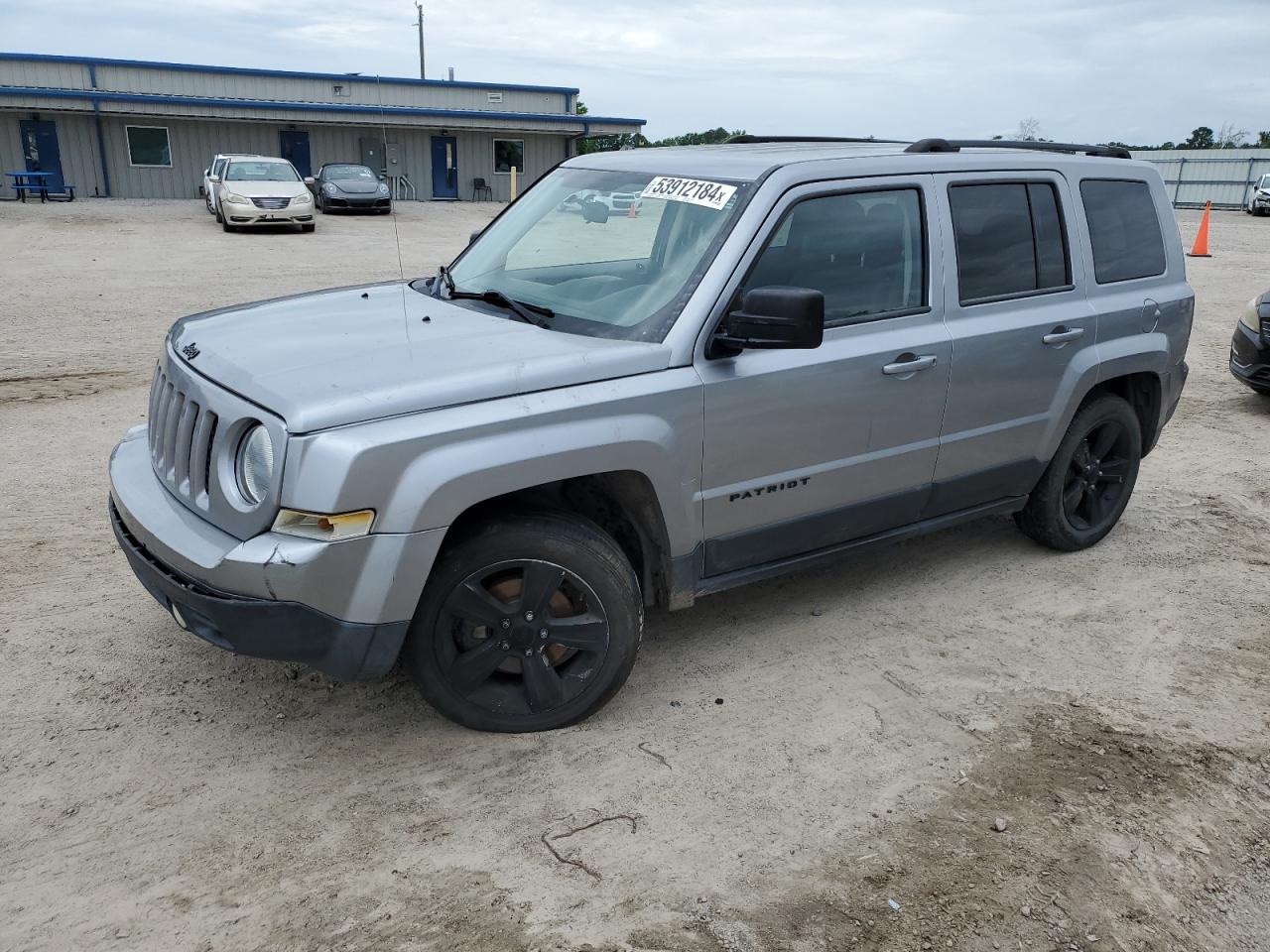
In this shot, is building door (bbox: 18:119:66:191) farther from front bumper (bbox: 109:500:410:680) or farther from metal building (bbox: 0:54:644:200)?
front bumper (bbox: 109:500:410:680)

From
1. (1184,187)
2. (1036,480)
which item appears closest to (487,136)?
(1184,187)

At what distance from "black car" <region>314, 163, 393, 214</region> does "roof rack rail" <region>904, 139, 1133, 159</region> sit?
76.3 feet

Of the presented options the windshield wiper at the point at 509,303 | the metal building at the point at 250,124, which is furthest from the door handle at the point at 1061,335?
the metal building at the point at 250,124

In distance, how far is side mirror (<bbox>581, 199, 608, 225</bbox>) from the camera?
431 centimetres

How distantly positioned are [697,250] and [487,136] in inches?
1417

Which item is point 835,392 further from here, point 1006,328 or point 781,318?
point 1006,328

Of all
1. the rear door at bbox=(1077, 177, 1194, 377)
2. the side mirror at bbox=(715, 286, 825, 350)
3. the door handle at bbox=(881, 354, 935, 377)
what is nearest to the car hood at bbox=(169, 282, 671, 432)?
the side mirror at bbox=(715, 286, 825, 350)

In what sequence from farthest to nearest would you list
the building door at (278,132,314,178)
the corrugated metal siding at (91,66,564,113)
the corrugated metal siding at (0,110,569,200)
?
the building door at (278,132,314,178), the corrugated metal siding at (91,66,564,113), the corrugated metal siding at (0,110,569,200)

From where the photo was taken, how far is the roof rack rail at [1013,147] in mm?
4547

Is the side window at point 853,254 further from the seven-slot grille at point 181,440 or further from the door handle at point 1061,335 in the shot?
the seven-slot grille at point 181,440

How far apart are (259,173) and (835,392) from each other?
2177 cm

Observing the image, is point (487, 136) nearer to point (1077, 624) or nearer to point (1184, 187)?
point (1184, 187)

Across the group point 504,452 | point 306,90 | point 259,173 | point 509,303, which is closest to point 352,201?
point 259,173

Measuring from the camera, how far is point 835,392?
3.97m
